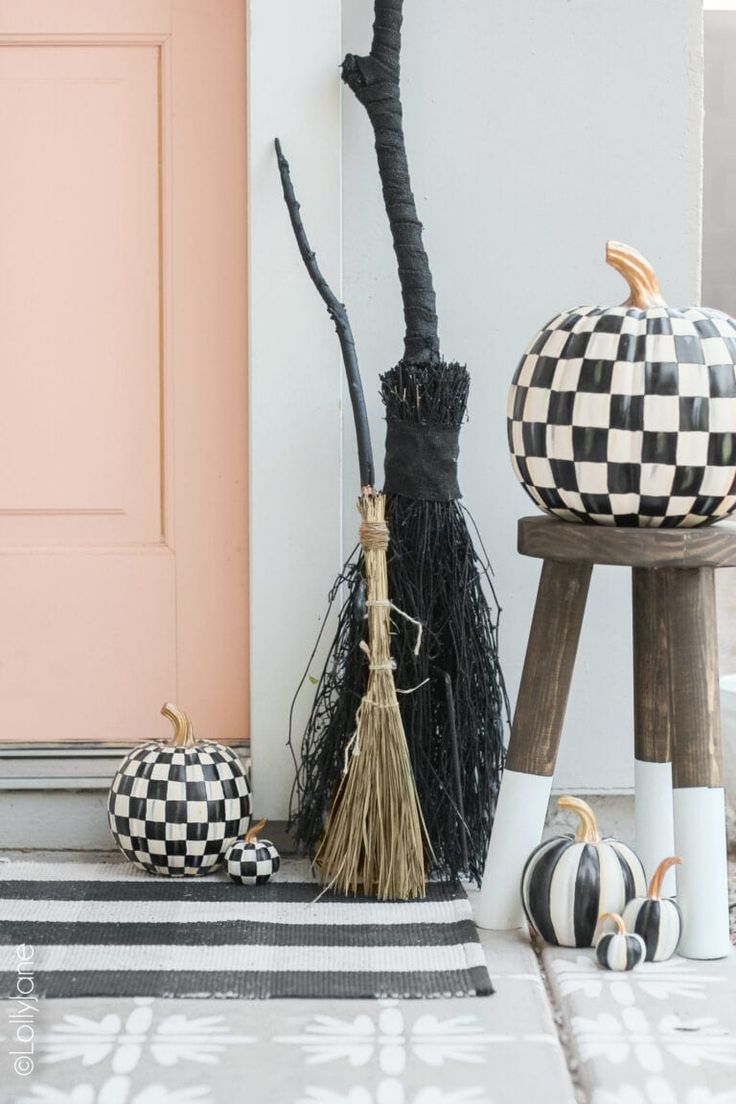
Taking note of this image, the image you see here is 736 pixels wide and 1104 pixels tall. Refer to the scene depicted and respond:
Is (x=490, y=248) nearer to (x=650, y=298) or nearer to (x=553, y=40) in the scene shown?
(x=553, y=40)

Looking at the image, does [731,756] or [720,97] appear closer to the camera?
[731,756]

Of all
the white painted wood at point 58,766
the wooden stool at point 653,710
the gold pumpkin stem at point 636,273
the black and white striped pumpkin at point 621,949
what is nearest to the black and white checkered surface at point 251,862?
the white painted wood at point 58,766

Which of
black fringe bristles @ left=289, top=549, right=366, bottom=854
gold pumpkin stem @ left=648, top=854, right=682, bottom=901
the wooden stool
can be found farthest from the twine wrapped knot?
gold pumpkin stem @ left=648, top=854, right=682, bottom=901

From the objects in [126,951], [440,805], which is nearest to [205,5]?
[440,805]

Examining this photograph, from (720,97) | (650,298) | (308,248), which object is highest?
(720,97)

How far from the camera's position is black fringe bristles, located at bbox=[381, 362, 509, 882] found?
6.36ft

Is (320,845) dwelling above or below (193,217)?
below

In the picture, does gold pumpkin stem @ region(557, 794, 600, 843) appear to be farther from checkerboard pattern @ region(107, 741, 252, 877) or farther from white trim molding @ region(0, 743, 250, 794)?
white trim molding @ region(0, 743, 250, 794)

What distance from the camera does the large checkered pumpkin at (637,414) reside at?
1604 millimetres

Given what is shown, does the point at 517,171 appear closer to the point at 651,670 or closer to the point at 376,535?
the point at 376,535

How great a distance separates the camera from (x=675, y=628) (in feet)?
5.53

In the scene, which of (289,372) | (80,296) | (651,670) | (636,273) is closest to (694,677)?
(651,670)

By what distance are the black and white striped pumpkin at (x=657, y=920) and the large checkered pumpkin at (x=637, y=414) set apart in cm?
47

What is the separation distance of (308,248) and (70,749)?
3.09 ft
